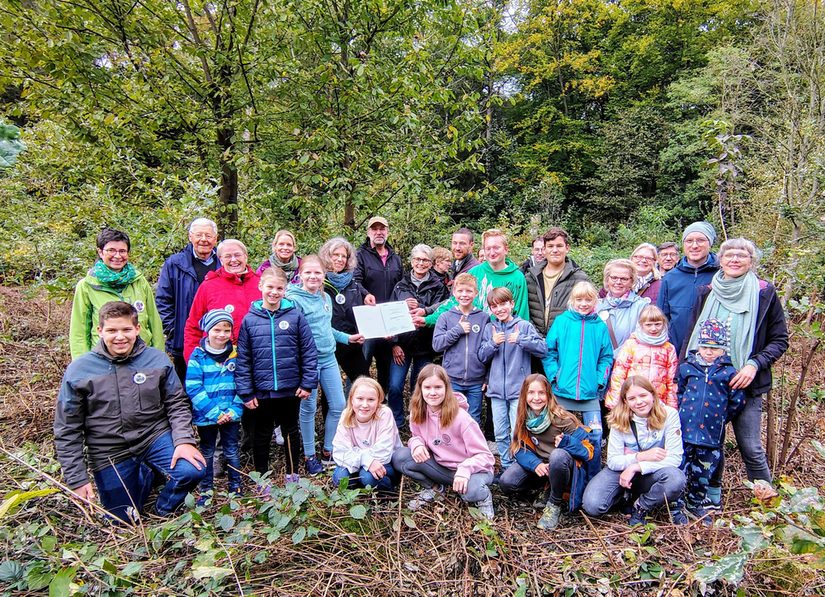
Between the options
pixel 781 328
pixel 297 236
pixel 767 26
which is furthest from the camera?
pixel 767 26

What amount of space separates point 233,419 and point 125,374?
31.9 inches

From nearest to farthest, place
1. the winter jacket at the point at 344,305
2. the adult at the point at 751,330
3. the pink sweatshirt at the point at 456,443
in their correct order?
the adult at the point at 751,330, the pink sweatshirt at the point at 456,443, the winter jacket at the point at 344,305

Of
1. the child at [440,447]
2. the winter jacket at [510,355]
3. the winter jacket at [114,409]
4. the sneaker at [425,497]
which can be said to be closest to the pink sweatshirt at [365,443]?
the child at [440,447]

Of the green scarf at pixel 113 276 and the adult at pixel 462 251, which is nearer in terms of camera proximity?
the green scarf at pixel 113 276

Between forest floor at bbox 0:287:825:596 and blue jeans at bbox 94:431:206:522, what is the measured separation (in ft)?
0.39

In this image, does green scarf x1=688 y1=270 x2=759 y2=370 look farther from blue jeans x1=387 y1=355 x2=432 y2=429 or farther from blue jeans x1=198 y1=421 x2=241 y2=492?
blue jeans x1=198 y1=421 x2=241 y2=492

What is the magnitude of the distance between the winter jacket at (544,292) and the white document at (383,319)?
3.74 ft

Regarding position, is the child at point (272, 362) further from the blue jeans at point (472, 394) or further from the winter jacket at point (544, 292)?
the winter jacket at point (544, 292)

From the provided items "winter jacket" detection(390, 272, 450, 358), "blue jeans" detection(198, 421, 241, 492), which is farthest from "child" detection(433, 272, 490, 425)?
"blue jeans" detection(198, 421, 241, 492)

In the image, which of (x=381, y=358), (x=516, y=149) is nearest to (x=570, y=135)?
(x=516, y=149)

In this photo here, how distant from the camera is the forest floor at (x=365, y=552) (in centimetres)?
230

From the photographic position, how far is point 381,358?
4672 mm

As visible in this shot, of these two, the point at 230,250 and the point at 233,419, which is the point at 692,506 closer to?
the point at 233,419

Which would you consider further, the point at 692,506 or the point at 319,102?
the point at 319,102
